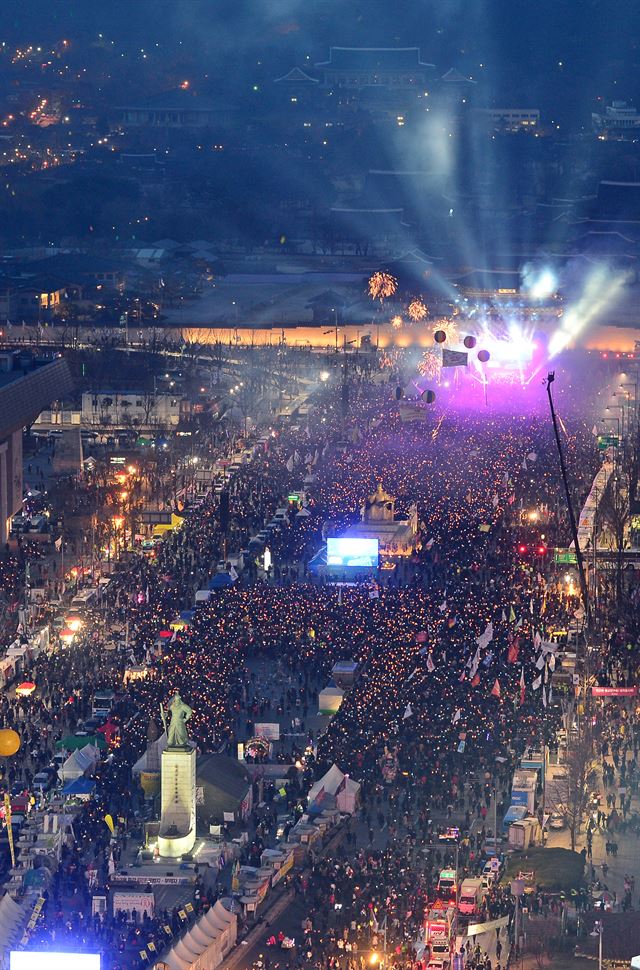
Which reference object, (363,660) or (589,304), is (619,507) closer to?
(363,660)

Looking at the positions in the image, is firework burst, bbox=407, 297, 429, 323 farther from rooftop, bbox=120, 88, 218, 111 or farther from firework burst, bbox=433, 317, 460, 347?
rooftop, bbox=120, 88, 218, 111

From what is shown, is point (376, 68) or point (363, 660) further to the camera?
point (376, 68)

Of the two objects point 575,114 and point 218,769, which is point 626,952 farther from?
point 575,114

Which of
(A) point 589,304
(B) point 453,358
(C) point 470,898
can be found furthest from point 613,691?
(A) point 589,304

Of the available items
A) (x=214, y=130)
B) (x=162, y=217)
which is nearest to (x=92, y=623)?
(x=162, y=217)

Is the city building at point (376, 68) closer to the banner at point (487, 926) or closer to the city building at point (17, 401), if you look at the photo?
the city building at point (17, 401)
